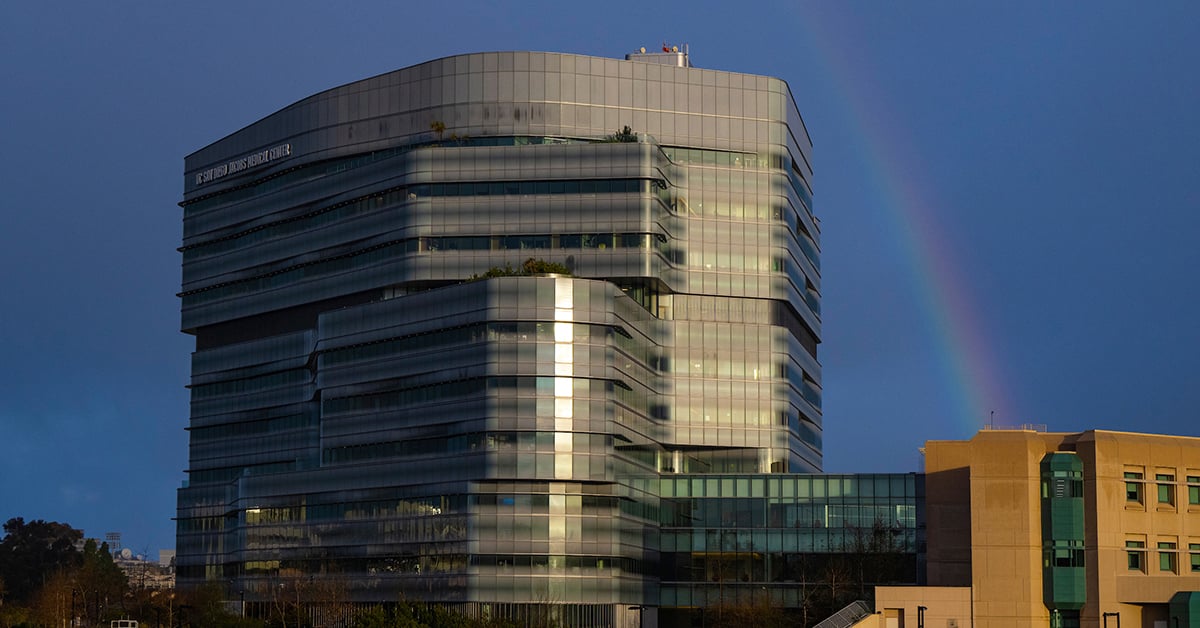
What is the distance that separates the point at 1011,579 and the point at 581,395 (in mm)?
43338

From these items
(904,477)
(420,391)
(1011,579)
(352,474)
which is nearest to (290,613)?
(352,474)

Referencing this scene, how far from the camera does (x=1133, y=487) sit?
143375 millimetres

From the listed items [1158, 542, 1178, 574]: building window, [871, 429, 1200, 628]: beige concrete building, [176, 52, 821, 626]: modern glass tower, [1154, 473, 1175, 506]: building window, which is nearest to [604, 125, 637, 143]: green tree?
[176, 52, 821, 626]: modern glass tower

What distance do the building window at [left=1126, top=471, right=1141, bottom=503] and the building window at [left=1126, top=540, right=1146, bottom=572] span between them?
3555 mm

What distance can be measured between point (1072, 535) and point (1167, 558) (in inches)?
371

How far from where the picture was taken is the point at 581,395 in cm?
16250

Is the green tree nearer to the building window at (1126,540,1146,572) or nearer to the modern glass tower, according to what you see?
the modern glass tower

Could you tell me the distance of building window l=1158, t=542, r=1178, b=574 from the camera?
143375mm

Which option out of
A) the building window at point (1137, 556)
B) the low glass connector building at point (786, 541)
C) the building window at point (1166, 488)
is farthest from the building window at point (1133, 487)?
the low glass connector building at point (786, 541)

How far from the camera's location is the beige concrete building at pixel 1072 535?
140375mm

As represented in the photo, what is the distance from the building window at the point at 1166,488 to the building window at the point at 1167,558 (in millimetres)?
3522

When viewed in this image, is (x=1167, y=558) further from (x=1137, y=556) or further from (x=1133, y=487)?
(x=1133, y=487)

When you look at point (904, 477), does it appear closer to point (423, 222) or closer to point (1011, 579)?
point (1011, 579)

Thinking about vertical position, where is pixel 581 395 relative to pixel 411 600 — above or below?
above
